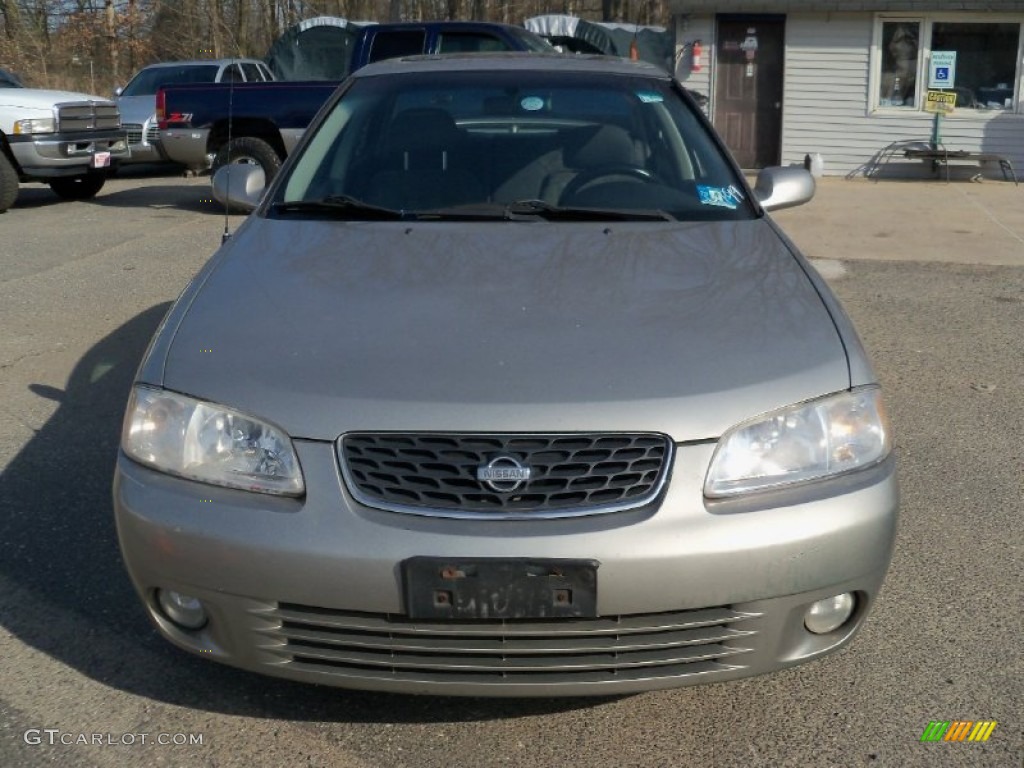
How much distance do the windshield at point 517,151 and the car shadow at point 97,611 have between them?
140 centimetres

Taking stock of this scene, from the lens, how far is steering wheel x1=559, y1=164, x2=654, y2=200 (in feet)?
13.1

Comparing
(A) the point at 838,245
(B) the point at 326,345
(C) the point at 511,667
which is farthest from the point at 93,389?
(A) the point at 838,245

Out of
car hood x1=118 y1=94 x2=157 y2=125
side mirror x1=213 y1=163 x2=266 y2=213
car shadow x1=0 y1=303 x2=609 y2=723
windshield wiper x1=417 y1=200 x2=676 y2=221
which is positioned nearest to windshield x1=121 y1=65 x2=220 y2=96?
car hood x1=118 y1=94 x2=157 y2=125

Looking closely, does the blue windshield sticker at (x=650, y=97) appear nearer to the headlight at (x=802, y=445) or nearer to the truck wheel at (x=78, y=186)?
the headlight at (x=802, y=445)

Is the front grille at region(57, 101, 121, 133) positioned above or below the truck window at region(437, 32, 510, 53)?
below

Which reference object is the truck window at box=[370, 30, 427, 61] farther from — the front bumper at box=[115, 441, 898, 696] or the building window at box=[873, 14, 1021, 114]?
the front bumper at box=[115, 441, 898, 696]

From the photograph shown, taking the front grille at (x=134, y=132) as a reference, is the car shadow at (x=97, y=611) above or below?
below

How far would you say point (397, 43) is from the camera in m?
12.0

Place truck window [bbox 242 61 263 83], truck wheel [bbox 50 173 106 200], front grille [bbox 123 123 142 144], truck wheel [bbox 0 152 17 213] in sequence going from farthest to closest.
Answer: truck window [bbox 242 61 263 83], front grille [bbox 123 123 142 144], truck wheel [bbox 50 173 106 200], truck wheel [bbox 0 152 17 213]

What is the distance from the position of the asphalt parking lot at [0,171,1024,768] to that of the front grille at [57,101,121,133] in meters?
7.47

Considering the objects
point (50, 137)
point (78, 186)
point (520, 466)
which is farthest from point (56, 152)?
point (520, 466)

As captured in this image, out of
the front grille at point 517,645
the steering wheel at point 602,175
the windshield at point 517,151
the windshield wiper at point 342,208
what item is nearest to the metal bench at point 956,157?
the windshield at point 517,151

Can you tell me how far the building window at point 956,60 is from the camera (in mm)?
15945

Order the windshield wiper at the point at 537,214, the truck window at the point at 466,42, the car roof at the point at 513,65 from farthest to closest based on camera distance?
the truck window at the point at 466,42 < the car roof at the point at 513,65 < the windshield wiper at the point at 537,214
